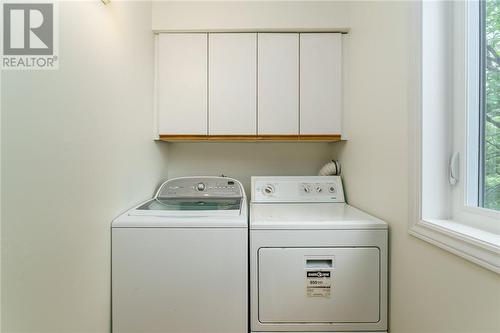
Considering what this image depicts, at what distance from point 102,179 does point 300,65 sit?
1.46 metres

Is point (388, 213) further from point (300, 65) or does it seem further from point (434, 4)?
point (300, 65)

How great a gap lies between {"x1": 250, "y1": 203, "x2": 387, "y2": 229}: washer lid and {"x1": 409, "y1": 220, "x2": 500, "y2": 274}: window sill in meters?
0.23

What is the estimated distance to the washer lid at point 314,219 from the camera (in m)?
1.06

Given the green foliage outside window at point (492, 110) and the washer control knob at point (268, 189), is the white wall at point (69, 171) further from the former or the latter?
the green foliage outside window at point (492, 110)

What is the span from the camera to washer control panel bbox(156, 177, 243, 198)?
1599 mm

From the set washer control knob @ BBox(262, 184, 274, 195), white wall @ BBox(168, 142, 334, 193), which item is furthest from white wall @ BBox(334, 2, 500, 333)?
washer control knob @ BBox(262, 184, 274, 195)

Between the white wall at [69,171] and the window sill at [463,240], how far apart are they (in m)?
1.31

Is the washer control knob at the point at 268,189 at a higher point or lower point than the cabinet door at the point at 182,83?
lower

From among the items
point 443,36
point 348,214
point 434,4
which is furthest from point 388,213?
point 434,4

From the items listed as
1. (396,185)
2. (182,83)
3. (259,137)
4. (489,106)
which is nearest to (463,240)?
(396,185)

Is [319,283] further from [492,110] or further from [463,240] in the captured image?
[492,110]

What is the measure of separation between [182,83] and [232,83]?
371 mm

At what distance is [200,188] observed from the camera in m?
1.63

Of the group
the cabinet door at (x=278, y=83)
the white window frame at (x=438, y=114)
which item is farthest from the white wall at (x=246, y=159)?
the white window frame at (x=438, y=114)
